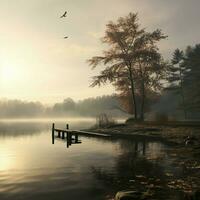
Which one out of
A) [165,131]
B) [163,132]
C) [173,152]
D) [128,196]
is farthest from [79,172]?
[165,131]

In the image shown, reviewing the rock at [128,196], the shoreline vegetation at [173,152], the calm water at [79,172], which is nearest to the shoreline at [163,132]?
the shoreline vegetation at [173,152]

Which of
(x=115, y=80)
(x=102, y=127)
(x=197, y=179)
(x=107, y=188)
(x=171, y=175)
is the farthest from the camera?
(x=115, y=80)

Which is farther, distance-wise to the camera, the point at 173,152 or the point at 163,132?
the point at 163,132

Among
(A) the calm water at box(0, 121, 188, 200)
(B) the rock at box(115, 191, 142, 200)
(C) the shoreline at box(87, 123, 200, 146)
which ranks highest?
(C) the shoreline at box(87, 123, 200, 146)

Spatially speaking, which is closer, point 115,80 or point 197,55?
point 115,80

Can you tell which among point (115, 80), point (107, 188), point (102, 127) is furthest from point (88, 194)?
point (115, 80)

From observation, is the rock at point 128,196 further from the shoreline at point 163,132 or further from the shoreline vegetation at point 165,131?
the shoreline vegetation at point 165,131

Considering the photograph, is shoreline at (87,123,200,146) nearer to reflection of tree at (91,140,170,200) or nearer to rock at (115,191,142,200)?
reflection of tree at (91,140,170,200)

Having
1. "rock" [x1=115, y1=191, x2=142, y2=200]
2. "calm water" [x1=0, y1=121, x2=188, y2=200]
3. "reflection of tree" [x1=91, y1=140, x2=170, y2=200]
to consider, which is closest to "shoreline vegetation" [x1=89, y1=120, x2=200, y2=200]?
"rock" [x1=115, y1=191, x2=142, y2=200]

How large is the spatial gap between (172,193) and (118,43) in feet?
127

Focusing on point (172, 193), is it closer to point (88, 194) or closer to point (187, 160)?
point (88, 194)

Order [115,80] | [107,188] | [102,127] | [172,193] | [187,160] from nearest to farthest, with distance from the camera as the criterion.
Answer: [172,193] < [107,188] < [187,160] < [102,127] < [115,80]

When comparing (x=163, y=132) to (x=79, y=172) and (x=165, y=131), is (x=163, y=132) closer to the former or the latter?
(x=165, y=131)

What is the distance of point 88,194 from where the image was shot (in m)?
13.6
